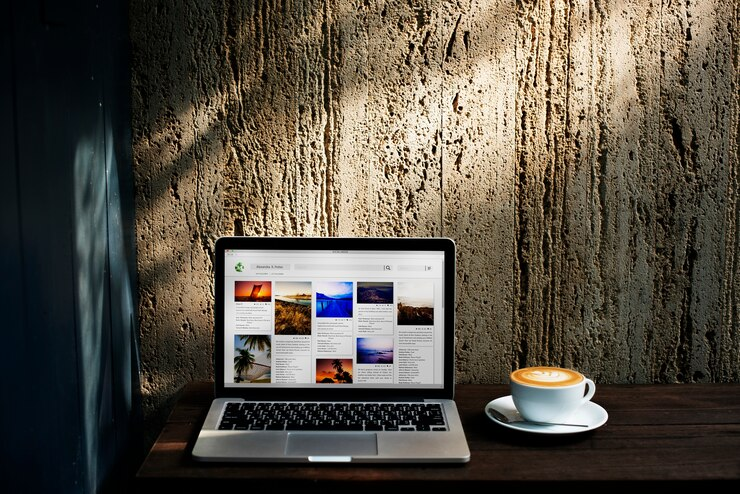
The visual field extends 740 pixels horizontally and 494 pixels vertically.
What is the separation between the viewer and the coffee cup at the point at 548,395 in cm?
112

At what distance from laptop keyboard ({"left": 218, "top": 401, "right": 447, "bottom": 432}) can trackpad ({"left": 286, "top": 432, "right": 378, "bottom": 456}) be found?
2 centimetres

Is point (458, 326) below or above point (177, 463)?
above

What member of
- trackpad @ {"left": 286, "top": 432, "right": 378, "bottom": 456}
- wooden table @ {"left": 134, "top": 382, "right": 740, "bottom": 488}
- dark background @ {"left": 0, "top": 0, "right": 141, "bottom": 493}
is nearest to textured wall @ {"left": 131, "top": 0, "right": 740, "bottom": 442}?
dark background @ {"left": 0, "top": 0, "right": 141, "bottom": 493}

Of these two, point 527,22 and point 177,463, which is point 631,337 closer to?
point 527,22

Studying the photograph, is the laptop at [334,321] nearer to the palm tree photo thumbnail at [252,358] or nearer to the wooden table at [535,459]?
the palm tree photo thumbnail at [252,358]

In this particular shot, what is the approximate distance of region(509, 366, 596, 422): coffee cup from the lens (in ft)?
3.67

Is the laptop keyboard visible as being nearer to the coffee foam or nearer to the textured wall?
the coffee foam

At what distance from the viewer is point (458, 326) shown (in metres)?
1.45

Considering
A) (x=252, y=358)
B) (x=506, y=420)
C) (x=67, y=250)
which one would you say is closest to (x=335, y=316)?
(x=252, y=358)

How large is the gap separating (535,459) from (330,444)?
0.34 m

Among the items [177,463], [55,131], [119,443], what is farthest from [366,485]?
[55,131]

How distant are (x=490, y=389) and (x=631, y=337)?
13.7 inches

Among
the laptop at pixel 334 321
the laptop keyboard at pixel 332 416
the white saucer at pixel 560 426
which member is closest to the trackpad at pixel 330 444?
the laptop keyboard at pixel 332 416

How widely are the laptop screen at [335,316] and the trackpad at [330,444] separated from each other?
0.53 ft
